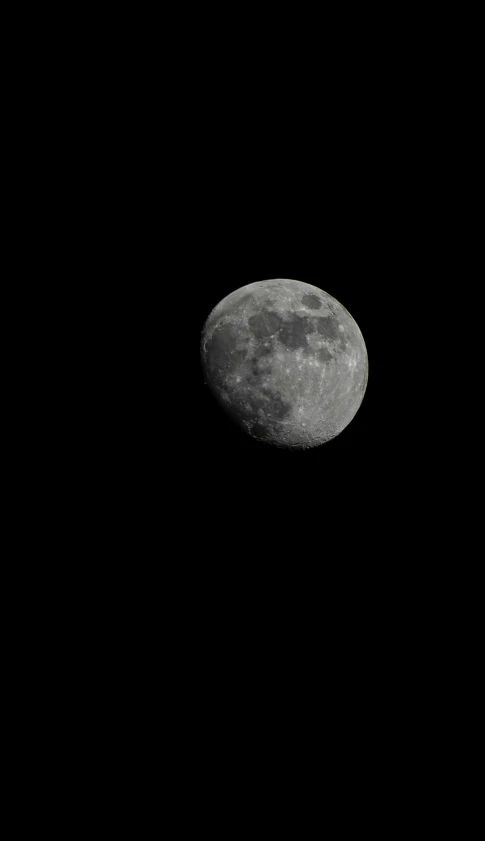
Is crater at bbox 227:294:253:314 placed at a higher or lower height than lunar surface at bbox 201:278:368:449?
higher

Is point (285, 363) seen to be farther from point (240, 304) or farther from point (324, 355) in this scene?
point (240, 304)

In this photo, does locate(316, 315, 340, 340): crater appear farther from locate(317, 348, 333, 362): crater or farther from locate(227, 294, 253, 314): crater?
locate(227, 294, 253, 314): crater

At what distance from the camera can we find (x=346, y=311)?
135 inches

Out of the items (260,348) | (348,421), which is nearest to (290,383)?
(260,348)

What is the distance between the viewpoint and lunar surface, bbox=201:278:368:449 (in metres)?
3.05

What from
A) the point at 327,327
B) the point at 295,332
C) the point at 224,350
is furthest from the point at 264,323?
the point at 327,327

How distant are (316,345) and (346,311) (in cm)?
51

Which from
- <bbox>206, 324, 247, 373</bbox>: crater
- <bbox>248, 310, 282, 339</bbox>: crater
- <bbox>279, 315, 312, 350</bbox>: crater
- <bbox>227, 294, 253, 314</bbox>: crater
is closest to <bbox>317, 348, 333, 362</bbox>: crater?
<bbox>279, 315, 312, 350</bbox>: crater

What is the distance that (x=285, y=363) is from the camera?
9.93 feet

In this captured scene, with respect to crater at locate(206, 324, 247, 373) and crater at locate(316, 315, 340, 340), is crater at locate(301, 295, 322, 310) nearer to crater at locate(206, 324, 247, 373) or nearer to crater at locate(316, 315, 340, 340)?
crater at locate(316, 315, 340, 340)

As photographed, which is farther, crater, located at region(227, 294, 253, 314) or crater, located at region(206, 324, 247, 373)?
crater, located at region(227, 294, 253, 314)

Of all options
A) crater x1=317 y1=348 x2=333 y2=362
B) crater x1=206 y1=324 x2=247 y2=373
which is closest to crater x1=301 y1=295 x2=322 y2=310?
crater x1=317 y1=348 x2=333 y2=362

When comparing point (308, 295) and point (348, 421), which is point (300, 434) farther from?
point (308, 295)

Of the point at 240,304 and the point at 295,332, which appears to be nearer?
the point at 295,332
